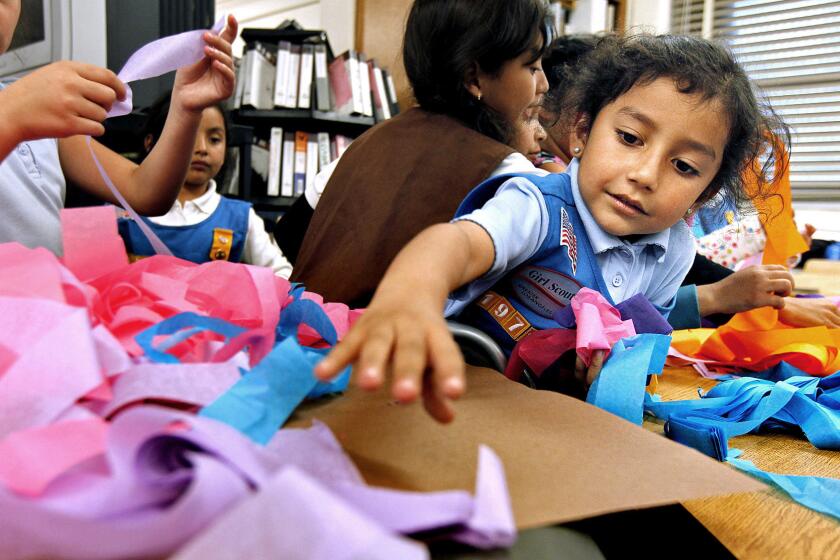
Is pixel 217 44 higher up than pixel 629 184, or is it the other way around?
pixel 217 44

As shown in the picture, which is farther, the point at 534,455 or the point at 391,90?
the point at 391,90

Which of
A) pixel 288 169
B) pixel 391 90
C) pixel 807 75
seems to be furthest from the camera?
pixel 807 75

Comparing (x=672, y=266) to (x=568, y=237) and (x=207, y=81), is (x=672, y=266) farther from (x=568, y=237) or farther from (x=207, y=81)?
(x=207, y=81)

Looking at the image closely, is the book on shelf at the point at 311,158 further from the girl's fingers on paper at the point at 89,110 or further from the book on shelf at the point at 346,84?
the girl's fingers on paper at the point at 89,110

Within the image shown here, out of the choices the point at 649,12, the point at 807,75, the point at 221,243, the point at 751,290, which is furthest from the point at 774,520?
the point at 649,12

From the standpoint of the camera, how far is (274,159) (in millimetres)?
2867

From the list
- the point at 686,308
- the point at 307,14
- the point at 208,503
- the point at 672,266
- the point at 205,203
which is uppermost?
the point at 307,14

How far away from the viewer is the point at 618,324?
27.8 inches

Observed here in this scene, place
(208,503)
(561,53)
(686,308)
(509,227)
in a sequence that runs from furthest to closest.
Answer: (561,53)
(686,308)
(509,227)
(208,503)

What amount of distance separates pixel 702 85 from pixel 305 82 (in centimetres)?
222

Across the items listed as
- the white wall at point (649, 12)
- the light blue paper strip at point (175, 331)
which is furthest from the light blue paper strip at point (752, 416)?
the white wall at point (649, 12)

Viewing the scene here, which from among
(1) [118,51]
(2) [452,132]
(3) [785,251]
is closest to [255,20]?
(1) [118,51]

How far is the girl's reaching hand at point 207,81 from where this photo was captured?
2.65 feet

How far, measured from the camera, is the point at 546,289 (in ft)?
2.62
